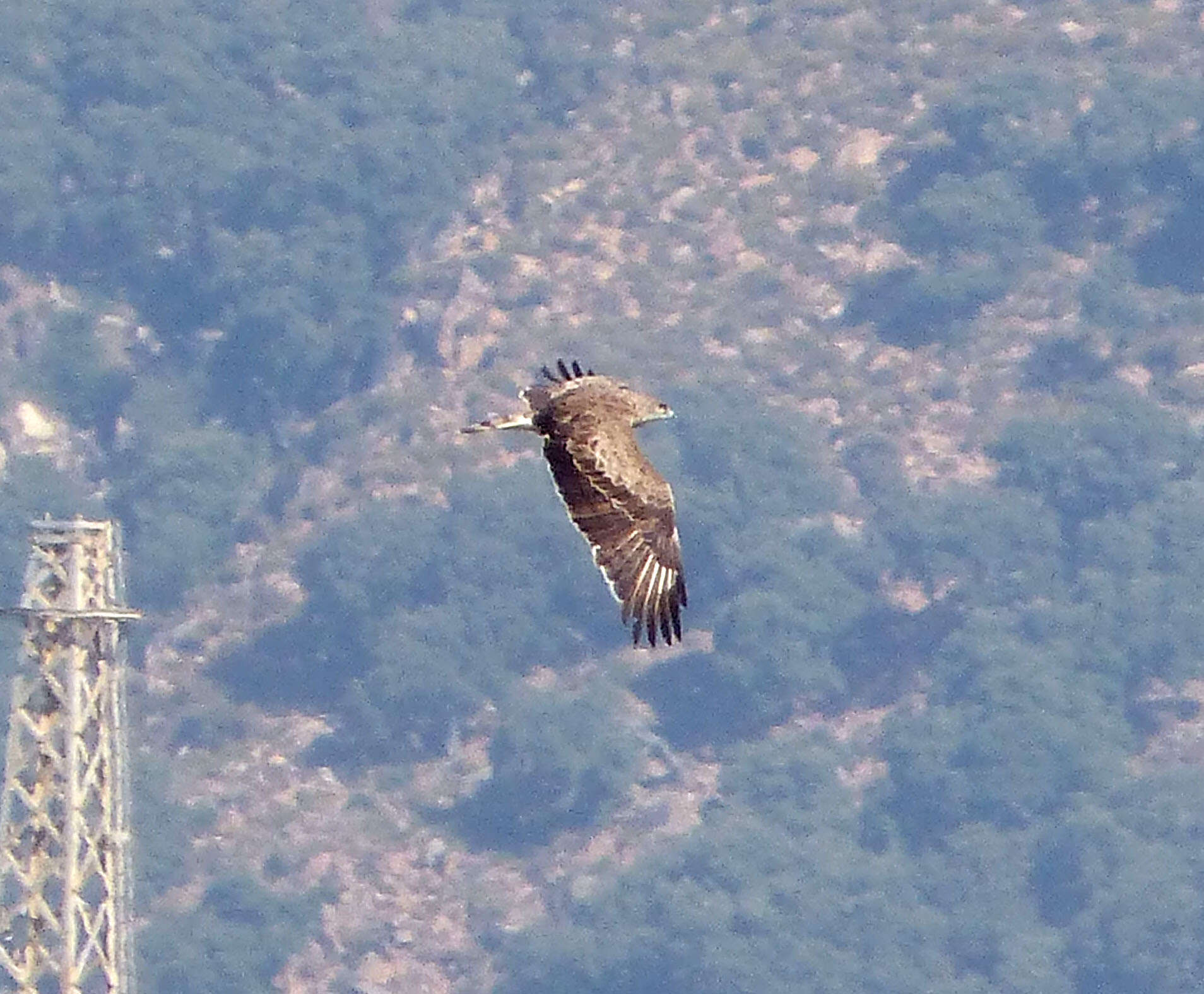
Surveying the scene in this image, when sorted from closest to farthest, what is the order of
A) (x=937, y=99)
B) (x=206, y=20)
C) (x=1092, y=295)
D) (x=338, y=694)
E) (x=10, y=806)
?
(x=10, y=806) < (x=338, y=694) < (x=1092, y=295) < (x=937, y=99) < (x=206, y=20)

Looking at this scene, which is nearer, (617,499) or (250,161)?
(617,499)

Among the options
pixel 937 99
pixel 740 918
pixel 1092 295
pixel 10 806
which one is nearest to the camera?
pixel 10 806

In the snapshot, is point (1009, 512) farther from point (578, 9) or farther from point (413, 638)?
point (578, 9)

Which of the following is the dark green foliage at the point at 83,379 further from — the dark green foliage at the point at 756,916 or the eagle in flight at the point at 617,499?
the eagle in flight at the point at 617,499

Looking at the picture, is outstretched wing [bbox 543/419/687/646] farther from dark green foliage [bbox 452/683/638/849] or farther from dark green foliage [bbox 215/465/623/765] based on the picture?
dark green foliage [bbox 215/465/623/765]

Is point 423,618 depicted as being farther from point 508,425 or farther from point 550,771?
point 508,425

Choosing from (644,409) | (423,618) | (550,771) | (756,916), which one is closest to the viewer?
(644,409)

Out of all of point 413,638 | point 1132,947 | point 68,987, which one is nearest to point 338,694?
point 413,638

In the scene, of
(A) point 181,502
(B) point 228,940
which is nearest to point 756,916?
(B) point 228,940

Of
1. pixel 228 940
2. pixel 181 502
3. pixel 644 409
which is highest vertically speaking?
pixel 181 502
